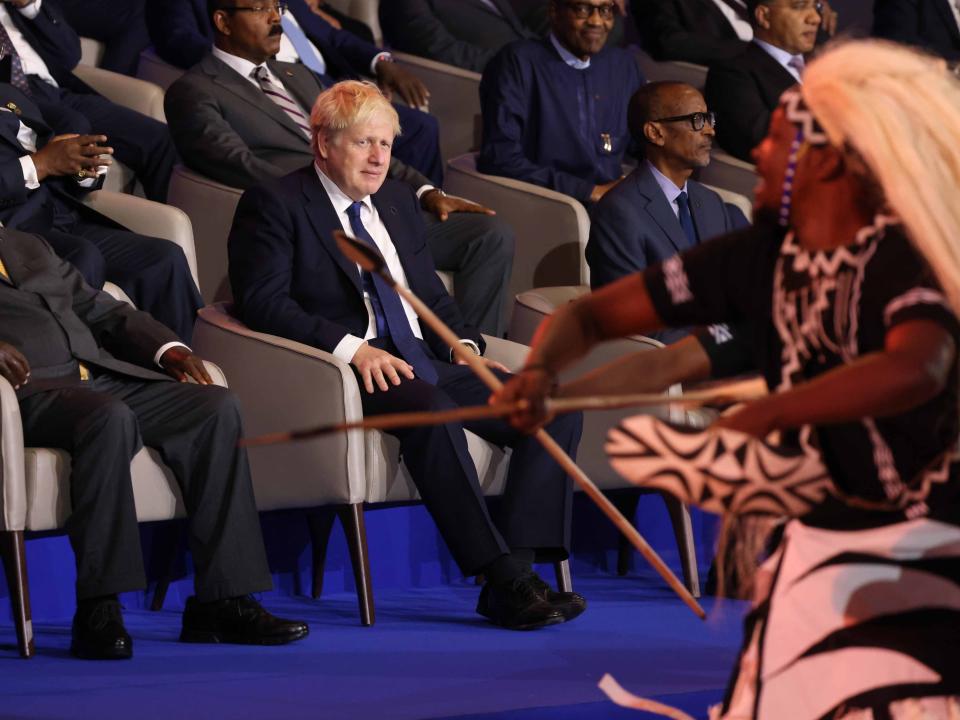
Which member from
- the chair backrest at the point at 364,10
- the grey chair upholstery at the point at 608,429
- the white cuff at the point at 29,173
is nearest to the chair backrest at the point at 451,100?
the chair backrest at the point at 364,10

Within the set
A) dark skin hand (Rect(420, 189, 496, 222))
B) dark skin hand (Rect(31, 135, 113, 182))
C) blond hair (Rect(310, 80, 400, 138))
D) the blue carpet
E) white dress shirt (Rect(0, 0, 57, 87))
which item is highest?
white dress shirt (Rect(0, 0, 57, 87))

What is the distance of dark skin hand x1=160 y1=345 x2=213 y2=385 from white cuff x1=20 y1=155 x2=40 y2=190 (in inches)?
27.3

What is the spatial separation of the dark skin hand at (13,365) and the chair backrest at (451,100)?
8.57 feet

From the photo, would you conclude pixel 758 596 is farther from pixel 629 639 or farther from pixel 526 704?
pixel 629 639

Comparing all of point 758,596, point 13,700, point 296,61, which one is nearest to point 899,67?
point 758,596

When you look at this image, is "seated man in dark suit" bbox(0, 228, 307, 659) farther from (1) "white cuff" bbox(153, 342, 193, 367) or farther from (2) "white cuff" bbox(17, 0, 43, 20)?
(2) "white cuff" bbox(17, 0, 43, 20)

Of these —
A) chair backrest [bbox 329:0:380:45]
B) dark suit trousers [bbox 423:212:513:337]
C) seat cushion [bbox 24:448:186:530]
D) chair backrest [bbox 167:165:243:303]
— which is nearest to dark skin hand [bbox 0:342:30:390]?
seat cushion [bbox 24:448:186:530]

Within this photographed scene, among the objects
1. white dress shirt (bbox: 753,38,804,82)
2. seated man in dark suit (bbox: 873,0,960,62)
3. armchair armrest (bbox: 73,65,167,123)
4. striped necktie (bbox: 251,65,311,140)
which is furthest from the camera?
seated man in dark suit (bbox: 873,0,960,62)

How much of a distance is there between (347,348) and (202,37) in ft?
5.81

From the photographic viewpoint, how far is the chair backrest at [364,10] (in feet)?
19.9

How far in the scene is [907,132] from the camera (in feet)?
5.06

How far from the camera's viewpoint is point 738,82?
215 inches

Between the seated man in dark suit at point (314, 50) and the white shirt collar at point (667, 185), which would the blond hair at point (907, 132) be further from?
the seated man in dark suit at point (314, 50)

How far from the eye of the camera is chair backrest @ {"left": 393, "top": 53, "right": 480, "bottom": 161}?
565 centimetres
